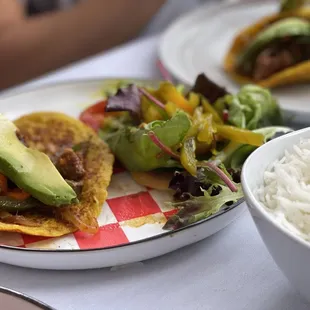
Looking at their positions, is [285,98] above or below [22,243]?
below

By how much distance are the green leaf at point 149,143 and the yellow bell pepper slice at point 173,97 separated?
156 millimetres

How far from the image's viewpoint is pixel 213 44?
2.25 m

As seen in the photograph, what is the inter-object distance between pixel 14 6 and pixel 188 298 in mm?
2174

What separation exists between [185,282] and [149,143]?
36cm

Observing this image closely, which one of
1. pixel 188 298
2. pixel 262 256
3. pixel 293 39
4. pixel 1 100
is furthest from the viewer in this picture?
pixel 293 39

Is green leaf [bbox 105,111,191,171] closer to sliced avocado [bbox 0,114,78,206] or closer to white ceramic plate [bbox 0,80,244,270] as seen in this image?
white ceramic plate [bbox 0,80,244,270]

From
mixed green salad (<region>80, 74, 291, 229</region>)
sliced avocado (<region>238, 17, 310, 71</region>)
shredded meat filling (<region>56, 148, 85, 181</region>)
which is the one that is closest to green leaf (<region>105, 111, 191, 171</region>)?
mixed green salad (<region>80, 74, 291, 229</region>)

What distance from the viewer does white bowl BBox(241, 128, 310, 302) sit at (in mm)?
891

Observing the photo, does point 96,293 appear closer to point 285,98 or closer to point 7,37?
point 285,98

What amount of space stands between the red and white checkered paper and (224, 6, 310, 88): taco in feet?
2.47

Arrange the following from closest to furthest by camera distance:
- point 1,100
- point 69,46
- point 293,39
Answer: point 1,100 < point 293,39 < point 69,46

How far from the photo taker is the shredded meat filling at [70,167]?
1318 millimetres

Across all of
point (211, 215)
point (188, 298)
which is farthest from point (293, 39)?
point (188, 298)

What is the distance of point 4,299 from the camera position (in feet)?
3.16
